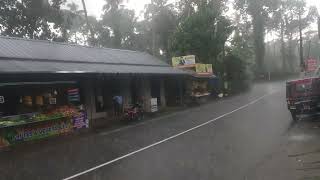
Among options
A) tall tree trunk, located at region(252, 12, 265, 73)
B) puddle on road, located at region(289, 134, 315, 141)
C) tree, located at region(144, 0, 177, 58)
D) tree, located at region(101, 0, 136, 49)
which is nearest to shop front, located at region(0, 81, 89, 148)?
puddle on road, located at region(289, 134, 315, 141)

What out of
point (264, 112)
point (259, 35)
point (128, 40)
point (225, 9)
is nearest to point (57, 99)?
point (264, 112)

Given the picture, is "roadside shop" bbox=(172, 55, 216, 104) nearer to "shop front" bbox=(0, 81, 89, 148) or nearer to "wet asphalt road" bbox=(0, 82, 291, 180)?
"wet asphalt road" bbox=(0, 82, 291, 180)

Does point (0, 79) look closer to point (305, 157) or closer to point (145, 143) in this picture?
point (145, 143)

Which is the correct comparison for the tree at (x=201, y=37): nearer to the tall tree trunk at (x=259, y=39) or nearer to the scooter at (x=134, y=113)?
the tall tree trunk at (x=259, y=39)

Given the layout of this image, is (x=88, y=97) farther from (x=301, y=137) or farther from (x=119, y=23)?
(x=119, y=23)

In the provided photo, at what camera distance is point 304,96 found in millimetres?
22312

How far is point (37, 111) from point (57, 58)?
3.96 metres

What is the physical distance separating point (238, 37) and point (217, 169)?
2025 inches

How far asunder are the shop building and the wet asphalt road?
3.89ft

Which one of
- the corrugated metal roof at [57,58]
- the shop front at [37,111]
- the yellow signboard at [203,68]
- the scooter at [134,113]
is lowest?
the scooter at [134,113]

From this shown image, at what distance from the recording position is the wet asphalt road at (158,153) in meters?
12.0

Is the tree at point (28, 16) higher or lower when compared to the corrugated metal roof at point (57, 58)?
higher

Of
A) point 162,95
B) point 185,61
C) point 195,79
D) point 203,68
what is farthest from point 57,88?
point 203,68

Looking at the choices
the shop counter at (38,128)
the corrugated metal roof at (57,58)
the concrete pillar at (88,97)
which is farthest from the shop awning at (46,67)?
the shop counter at (38,128)
